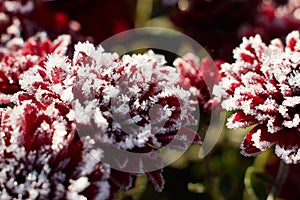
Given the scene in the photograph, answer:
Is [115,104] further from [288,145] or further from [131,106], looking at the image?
[288,145]

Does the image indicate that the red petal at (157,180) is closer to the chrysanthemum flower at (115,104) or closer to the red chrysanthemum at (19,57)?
the chrysanthemum flower at (115,104)

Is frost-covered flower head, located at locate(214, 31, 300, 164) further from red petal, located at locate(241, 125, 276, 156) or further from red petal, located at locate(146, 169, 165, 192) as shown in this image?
red petal, located at locate(146, 169, 165, 192)

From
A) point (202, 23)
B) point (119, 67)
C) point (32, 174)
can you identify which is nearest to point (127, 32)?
point (202, 23)

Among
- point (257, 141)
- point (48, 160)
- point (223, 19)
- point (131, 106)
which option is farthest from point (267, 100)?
point (223, 19)

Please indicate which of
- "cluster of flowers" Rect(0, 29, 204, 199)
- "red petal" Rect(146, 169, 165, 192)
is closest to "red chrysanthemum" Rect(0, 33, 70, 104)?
"cluster of flowers" Rect(0, 29, 204, 199)

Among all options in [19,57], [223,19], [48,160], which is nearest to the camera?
[48,160]

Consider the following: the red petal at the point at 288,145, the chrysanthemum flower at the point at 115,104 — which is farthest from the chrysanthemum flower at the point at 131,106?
the red petal at the point at 288,145
